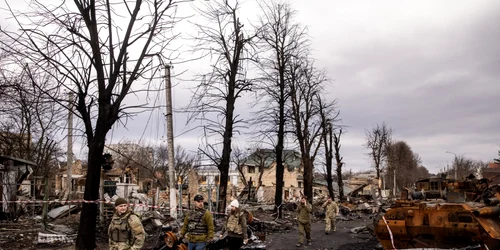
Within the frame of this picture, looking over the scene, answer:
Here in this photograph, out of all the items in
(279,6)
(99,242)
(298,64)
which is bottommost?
(99,242)

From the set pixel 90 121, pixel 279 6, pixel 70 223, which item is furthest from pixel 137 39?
pixel 279 6

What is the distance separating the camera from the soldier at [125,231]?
684 centimetres

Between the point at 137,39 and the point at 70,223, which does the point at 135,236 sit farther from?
the point at 70,223

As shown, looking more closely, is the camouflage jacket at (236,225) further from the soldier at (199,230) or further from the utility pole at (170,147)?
the utility pole at (170,147)

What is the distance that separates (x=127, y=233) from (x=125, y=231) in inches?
1.7

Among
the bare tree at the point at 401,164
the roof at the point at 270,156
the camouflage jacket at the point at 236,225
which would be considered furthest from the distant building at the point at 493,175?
the bare tree at the point at 401,164

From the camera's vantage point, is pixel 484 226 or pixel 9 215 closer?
pixel 484 226

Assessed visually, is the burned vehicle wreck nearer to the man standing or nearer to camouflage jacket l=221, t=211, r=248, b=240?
camouflage jacket l=221, t=211, r=248, b=240

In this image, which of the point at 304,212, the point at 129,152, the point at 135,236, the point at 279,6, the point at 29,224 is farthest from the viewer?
the point at 129,152

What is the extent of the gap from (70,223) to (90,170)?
6.70m

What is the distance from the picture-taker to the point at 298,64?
27703mm

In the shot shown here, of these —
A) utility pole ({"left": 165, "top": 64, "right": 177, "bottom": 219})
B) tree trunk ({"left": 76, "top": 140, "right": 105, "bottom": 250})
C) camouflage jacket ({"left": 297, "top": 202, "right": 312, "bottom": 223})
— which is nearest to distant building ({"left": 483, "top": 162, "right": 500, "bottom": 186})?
camouflage jacket ({"left": 297, "top": 202, "right": 312, "bottom": 223})

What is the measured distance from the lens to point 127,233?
6.88 m

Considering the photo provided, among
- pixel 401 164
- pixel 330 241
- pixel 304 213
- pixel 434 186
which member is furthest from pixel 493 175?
pixel 401 164
